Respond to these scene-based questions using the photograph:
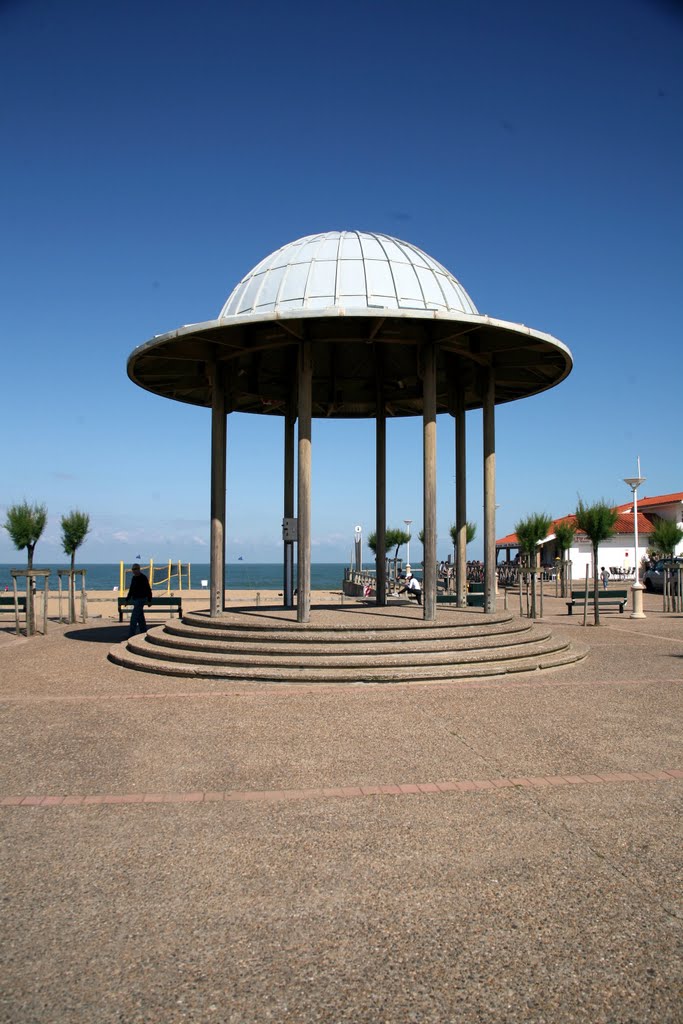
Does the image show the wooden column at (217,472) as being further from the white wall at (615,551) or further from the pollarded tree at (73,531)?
the white wall at (615,551)

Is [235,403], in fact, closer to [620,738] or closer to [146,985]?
[620,738]

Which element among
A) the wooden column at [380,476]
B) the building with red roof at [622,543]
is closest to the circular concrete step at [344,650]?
the wooden column at [380,476]

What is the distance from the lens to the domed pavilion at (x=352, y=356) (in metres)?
13.8

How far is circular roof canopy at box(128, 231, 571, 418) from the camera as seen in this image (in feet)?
44.7

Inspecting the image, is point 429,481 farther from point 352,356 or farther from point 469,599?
point 469,599

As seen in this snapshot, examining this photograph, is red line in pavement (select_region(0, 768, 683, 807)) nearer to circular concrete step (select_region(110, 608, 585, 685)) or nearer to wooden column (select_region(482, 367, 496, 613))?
circular concrete step (select_region(110, 608, 585, 685))

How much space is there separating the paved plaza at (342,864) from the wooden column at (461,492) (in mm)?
8545

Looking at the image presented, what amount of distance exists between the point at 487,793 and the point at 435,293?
→ 446 inches

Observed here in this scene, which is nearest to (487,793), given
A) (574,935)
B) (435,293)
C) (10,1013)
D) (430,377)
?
(574,935)

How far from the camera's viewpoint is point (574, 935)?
3959mm

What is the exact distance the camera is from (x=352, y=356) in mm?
19188

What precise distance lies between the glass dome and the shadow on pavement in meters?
7.56

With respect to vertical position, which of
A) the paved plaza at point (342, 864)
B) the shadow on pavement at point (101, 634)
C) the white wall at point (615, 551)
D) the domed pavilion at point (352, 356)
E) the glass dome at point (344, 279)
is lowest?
the paved plaza at point (342, 864)

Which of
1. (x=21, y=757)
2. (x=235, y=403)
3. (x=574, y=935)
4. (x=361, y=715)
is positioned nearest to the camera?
(x=574, y=935)
